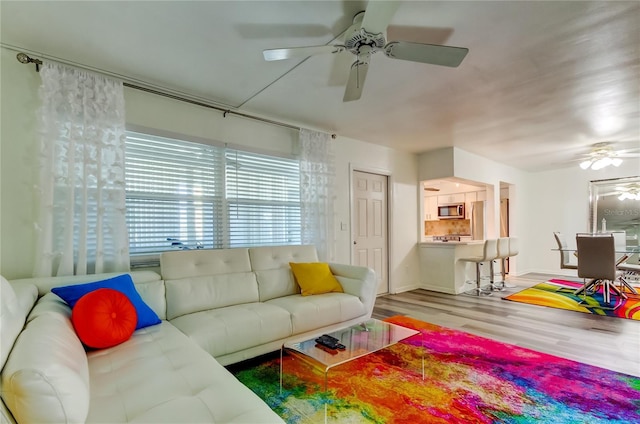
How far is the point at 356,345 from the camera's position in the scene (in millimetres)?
2137

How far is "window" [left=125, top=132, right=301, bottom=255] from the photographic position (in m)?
2.87

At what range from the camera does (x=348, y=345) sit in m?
2.14

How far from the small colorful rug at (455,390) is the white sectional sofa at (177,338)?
1.49 ft

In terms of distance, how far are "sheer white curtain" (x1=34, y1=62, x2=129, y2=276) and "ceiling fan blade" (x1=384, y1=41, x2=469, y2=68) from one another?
237 cm

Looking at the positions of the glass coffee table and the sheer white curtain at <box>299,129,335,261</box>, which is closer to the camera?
the glass coffee table

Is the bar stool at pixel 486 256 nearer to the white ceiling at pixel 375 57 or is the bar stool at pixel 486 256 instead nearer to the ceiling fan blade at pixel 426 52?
the white ceiling at pixel 375 57

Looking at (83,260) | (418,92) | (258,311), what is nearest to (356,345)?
(258,311)

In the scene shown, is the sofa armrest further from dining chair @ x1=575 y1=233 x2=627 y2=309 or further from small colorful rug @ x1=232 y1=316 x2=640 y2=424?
dining chair @ x1=575 y1=233 x2=627 y2=309

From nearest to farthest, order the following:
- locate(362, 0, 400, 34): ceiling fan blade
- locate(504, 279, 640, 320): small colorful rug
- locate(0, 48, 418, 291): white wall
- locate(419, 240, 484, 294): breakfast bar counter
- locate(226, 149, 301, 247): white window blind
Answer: locate(362, 0, 400, 34): ceiling fan blade < locate(0, 48, 418, 291): white wall < locate(226, 149, 301, 247): white window blind < locate(504, 279, 640, 320): small colorful rug < locate(419, 240, 484, 294): breakfast bar counter

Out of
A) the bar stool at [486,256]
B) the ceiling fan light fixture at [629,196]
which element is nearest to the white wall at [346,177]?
the ceiling fan light fixture at [629,196]

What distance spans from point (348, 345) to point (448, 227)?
6.53 m

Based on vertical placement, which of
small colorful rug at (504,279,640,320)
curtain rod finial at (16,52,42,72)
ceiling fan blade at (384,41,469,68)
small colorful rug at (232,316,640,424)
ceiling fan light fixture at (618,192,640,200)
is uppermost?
curtain rod finial at (16,52,42,72)

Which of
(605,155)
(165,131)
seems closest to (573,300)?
(605,155)

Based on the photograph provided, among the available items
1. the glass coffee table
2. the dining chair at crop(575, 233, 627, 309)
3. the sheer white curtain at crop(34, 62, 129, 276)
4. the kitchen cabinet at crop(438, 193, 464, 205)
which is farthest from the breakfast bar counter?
the sheer white curtain at crop(34, 62, 129, 276)
